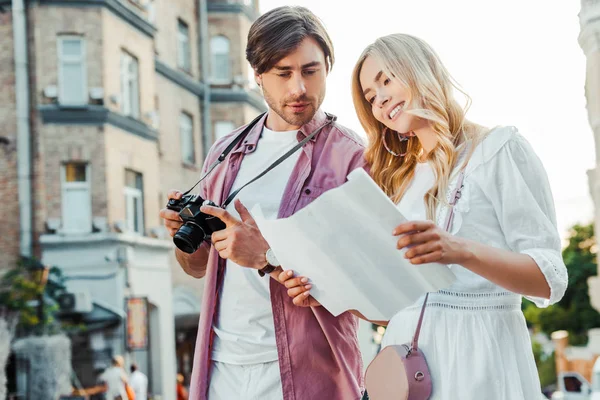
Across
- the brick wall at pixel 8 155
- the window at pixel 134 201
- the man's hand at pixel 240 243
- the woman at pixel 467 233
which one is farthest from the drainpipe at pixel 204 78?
the woman at pixel 467 233

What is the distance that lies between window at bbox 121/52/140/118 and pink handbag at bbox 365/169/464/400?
10729 mm

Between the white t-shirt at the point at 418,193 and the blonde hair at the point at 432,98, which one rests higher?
the blonde hair at the point at 432,98

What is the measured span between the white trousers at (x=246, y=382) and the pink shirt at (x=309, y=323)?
0.03m

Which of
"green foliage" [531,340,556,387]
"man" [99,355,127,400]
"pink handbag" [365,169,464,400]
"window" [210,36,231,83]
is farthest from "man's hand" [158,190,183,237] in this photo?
"green foliage" [531,340,556,387]

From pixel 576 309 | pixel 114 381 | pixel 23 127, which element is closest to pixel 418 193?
pixel 114 381

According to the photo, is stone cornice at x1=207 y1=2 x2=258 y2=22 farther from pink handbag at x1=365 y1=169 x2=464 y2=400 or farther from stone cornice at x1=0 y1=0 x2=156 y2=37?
pink handbag at x1=365 y1=169 x2=464 y2=400

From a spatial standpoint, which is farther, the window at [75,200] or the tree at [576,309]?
the tree at [576,309]

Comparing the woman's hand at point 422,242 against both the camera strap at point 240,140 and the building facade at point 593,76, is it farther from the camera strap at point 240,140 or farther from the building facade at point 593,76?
the building facade at point 593,76

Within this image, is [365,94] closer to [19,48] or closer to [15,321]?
[15,321]

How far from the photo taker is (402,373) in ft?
4.73

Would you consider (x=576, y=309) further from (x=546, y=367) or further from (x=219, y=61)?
(x=219, y=61)

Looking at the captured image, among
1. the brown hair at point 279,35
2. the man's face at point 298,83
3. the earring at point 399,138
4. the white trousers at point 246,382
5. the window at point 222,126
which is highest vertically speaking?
the window at point 222,126

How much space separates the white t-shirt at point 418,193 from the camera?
5.46ft

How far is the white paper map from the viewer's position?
1.28 m
